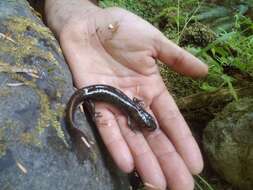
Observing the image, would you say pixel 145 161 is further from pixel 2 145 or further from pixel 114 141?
pixel 2 145

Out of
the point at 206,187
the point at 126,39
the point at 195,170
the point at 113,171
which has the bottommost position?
the point at 206,187

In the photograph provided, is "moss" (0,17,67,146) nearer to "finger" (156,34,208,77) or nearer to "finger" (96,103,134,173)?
"finger" (96,103,134,173)

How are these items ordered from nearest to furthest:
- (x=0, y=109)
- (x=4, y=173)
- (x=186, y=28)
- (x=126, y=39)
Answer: (x=4, y=173) < (x=0, y=109) < (x=126, y=39) < (x=186, y=28)

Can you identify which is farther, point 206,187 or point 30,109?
point 206,187

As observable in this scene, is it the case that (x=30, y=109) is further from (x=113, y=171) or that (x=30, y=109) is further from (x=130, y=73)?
(x=130, y=73)

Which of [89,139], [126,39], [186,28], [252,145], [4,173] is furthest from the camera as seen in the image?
[186,28]

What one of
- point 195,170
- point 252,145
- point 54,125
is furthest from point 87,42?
point 252,145
